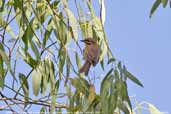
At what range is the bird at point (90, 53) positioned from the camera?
1785 millimetres

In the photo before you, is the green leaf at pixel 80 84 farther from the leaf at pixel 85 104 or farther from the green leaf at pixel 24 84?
the green leaf at pixel 24 84

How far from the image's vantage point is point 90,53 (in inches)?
72.2

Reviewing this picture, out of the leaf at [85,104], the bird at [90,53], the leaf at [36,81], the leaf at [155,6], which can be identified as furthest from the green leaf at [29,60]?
the leaf at [155,6]

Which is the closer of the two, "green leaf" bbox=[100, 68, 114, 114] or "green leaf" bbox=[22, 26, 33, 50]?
"green leaf" bbox=[100, 68, 114, 114]

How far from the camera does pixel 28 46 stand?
189cm

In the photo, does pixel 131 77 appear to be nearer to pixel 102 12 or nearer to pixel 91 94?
pixel 91 94

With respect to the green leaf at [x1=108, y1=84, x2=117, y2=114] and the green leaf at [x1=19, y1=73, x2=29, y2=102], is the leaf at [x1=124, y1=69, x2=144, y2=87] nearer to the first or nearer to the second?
the green leaf at [x1=108, y1=84, x2=117, y2=114]

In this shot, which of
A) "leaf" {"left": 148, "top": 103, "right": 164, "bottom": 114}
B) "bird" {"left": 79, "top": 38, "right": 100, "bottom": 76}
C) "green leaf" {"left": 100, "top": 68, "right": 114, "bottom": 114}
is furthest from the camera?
"leaf" {"left": 148, "top": 103, "right": 164, "bottom": 114}

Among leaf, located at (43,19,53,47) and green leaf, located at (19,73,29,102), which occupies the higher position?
leaf, located at (43,19,53,47)

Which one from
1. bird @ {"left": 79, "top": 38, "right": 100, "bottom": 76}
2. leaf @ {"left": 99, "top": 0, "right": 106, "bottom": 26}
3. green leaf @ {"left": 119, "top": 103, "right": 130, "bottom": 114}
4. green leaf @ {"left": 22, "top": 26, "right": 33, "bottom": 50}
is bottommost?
green leaf @ {"left": 119, "top": 103, "right": 130, "bottom": 114}

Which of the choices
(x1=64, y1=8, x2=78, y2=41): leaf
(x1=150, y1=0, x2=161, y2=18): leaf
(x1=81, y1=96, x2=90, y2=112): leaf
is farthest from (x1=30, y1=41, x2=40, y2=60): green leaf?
(x1=150, y1=0, x2=161, y2=18): leaf

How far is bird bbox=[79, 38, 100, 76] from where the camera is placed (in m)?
1.79

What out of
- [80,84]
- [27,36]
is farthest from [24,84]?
[80,84]

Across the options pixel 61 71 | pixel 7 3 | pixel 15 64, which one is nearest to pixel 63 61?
pixel 61 71
